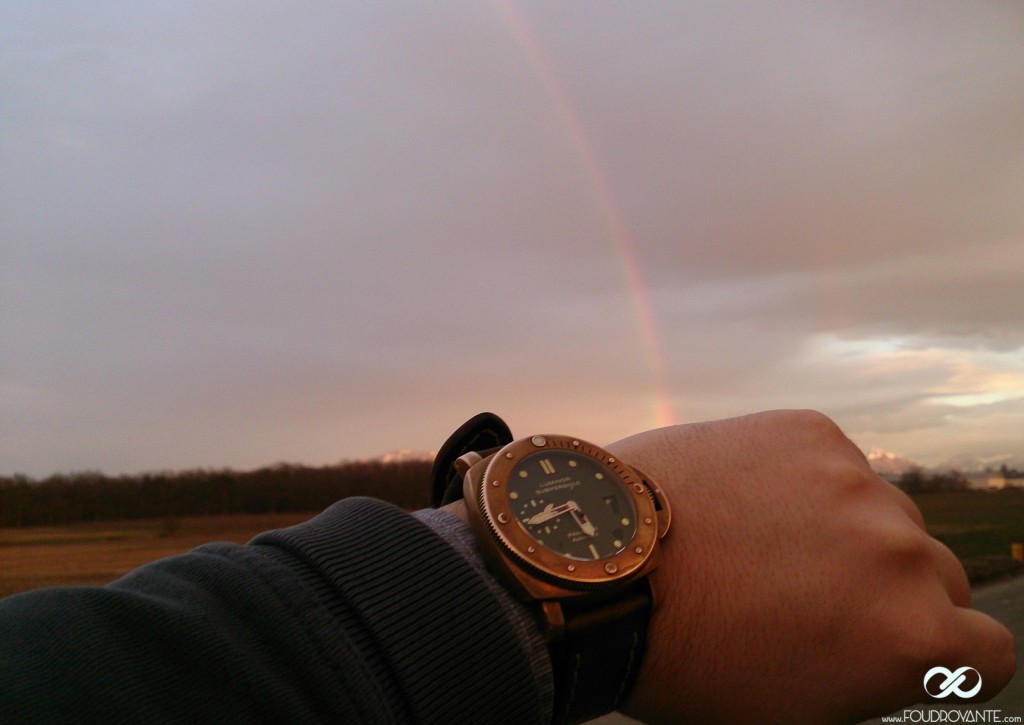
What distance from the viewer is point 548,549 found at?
1.28 metres

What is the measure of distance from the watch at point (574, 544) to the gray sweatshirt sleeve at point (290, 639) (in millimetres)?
66

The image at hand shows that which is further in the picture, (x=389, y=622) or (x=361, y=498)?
(x=361, y=498)

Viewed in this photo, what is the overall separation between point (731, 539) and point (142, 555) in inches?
392

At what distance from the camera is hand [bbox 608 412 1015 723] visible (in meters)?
1.21

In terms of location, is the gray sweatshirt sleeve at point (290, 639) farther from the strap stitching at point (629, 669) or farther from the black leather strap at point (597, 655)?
the strap stitching at point (629, 669)

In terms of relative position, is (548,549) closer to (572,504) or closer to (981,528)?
(572,504)

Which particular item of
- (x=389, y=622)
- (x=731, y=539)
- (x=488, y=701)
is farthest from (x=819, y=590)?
(x=389, y=622)

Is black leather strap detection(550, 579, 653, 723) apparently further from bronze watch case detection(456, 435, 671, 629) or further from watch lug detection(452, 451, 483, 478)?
watch lug detection(452, 451, 483, 478)

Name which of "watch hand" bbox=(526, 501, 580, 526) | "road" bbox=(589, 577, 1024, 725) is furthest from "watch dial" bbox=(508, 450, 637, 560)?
"road" bbox=(589, 577, 1024, 725)

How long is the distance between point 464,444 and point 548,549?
1.28 ft

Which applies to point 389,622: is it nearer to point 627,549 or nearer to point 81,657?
point 81,657

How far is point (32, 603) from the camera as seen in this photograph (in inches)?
34.2

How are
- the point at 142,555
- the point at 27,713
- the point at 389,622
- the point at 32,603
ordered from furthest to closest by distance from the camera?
the point at 142,555
the point at 389,622
the point at 32,603
the point at 27,713

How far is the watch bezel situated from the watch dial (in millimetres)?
12
